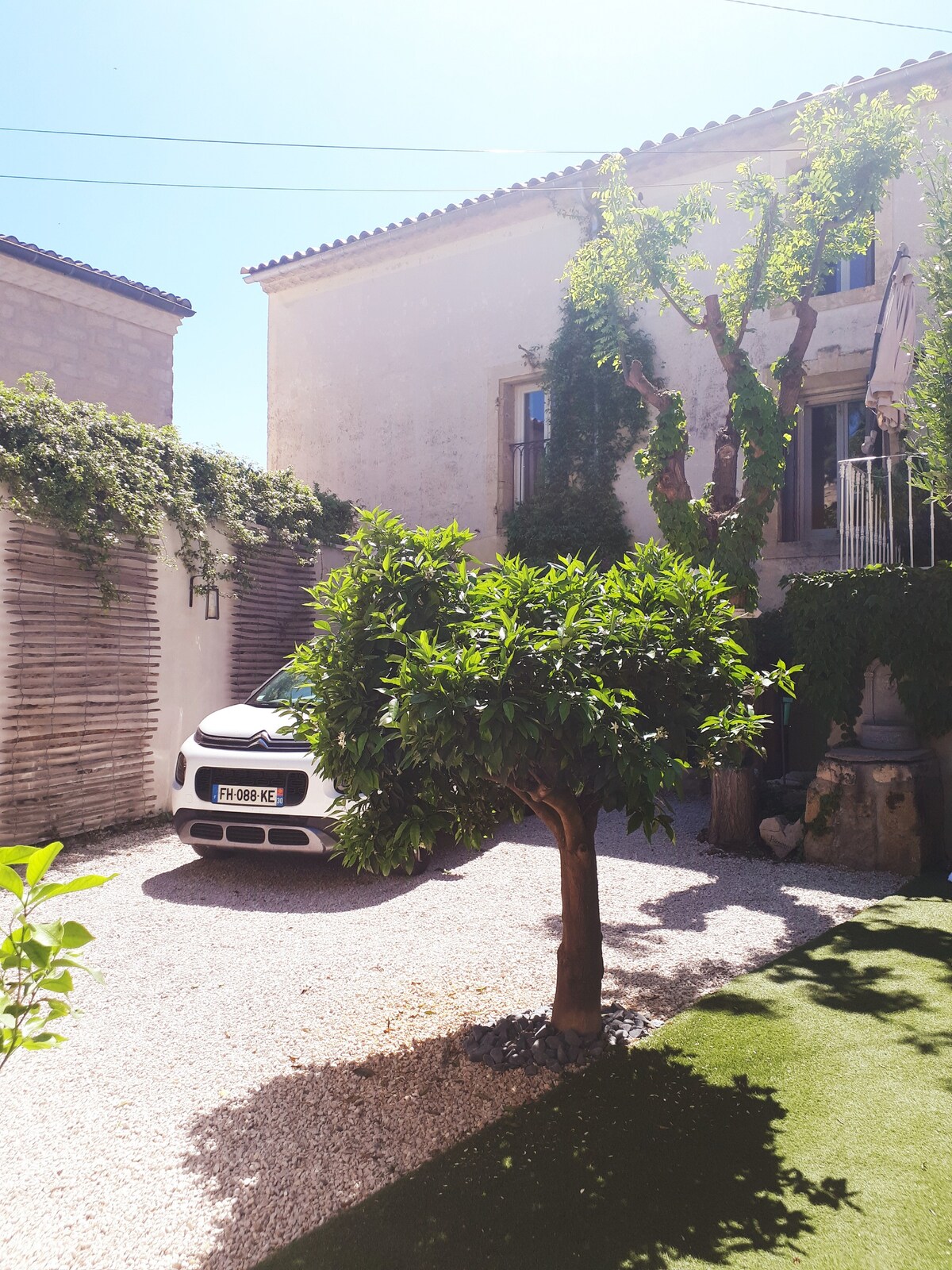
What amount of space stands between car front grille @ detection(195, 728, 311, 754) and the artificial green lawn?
3.62m

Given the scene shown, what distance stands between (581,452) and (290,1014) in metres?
9.32

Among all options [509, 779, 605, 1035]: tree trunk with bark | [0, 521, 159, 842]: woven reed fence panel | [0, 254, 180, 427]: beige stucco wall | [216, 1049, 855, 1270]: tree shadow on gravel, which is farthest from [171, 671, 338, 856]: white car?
[0, 254, 180, 427]: beige stucco wall

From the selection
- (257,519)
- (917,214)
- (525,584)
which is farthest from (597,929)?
(917,214)

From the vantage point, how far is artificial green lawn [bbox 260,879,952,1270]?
8.33 feet

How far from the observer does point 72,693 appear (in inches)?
316

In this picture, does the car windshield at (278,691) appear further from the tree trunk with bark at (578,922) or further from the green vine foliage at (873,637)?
the green vine foliage at (873,637)

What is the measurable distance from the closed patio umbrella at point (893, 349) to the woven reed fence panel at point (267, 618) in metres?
6.43

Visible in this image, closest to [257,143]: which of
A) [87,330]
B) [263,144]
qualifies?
[263,144]

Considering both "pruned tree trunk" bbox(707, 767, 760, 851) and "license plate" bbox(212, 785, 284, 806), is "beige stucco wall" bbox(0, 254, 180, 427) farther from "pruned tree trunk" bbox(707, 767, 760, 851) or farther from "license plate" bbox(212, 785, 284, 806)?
"pruned tree trunk" bbox(707, 767, 760, 851)

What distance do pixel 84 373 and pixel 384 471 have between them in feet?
16.2

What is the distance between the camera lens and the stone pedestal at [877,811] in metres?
7.32

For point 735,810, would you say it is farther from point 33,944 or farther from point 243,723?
point 33,944

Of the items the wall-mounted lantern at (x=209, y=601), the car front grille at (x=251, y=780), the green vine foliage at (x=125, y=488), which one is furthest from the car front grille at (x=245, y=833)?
the wall-mounted lantern at (x=209, y=601)

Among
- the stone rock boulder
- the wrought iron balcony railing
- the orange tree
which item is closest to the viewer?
the orange tree
